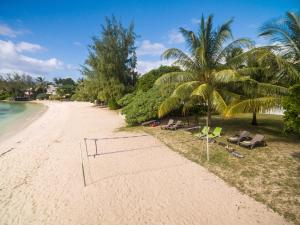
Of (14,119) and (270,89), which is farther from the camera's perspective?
(14,119)

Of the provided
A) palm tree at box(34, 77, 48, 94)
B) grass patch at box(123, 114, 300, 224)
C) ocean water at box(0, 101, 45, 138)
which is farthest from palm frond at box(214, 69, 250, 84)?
palm tree at box(34, 77, 48, 94)

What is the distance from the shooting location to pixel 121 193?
222 inches

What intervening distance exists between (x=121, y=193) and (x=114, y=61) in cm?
2262

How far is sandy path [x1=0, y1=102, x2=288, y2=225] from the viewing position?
181 inches

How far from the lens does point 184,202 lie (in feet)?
16.7

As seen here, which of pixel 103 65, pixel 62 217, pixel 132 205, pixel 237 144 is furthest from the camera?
pixel 103 65

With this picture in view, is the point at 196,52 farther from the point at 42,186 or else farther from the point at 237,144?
the point at 42,186

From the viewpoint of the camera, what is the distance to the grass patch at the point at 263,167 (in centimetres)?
496

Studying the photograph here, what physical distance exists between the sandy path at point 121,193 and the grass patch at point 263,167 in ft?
1.26

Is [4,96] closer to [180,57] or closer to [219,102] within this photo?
[180,57]

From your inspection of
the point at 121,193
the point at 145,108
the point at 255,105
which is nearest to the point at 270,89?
the point at 255,105

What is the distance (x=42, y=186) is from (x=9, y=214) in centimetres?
134

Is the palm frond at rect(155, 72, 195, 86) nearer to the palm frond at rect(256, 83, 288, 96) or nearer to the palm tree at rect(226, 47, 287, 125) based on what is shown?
the palm tree at rect(226, 47, 287, 125)

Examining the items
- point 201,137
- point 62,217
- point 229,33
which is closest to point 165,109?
point 201,137
